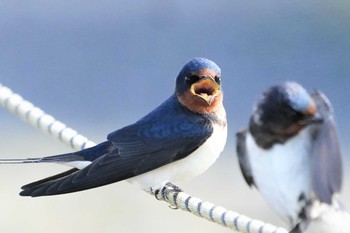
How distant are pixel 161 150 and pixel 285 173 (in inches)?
25.8

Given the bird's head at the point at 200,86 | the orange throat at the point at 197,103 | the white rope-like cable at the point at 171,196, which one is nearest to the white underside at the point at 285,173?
the white rope-like cable at the point at 171,196

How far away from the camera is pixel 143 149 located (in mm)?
1961

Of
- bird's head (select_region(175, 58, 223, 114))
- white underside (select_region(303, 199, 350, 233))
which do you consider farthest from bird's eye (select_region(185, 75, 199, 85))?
white underside (select_region(303, 199, 350, 233))

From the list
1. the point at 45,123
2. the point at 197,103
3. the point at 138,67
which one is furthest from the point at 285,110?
the point at 138,67

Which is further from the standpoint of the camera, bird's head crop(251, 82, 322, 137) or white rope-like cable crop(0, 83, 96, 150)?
white rope-like cable crop(0, 83, 96, 150)

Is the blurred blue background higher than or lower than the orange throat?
higher

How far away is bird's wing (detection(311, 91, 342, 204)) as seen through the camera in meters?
1.23

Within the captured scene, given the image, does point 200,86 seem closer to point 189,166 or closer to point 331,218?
point 189,166

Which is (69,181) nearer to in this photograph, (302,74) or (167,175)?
(167,175)

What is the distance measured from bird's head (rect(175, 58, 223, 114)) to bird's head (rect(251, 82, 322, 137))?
1.35ft

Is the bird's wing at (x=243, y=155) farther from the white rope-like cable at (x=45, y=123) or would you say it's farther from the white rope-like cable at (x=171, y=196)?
the white rope-like cable at (x=45, y=123)

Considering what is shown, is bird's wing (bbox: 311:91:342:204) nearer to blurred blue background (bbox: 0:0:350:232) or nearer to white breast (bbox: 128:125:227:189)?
white breast (bbox: 128:125:227:189)

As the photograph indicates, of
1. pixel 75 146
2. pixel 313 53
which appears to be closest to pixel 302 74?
pixel 313 53

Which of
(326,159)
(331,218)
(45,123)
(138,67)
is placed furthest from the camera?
(138,67)
